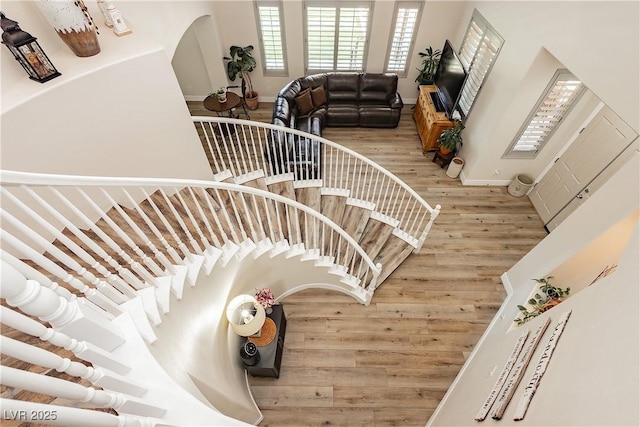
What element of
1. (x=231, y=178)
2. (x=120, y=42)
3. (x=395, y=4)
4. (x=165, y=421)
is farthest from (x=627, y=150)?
(x=120, y=42)

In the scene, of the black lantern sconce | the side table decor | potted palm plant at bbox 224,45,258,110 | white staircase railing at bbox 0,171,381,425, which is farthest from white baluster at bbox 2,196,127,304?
potted palm plant at bbox 224,45,258,110

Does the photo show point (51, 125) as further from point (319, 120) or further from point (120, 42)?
point (319, 120)

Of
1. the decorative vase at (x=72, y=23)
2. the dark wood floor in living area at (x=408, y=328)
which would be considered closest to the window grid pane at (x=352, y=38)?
the dark wood floor in living area at (x=408, y=328)

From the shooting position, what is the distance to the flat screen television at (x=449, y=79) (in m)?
5.23

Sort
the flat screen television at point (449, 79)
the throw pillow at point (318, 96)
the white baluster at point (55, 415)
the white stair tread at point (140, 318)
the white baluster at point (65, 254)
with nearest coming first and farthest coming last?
the white baluster at point (55, 415) → the white baluster at point (65, 254) → the white stair tread at point (140, 318) → the flat screen television at point (449, 79) → the throw pillow at point (318, 96)

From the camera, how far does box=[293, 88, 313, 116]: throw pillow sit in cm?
623

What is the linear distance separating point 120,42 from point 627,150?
5.75 meters

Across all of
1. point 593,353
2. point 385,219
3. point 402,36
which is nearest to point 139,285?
point 593,353

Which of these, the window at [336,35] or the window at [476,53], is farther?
the window at [336,35]

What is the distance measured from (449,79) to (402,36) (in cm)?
163

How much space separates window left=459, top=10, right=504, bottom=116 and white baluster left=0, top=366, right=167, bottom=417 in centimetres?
573

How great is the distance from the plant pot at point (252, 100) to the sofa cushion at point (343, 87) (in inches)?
68.2

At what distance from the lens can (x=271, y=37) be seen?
6449 millimetres

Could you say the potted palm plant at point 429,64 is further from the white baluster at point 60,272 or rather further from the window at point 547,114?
the white baluster at point 60,272
